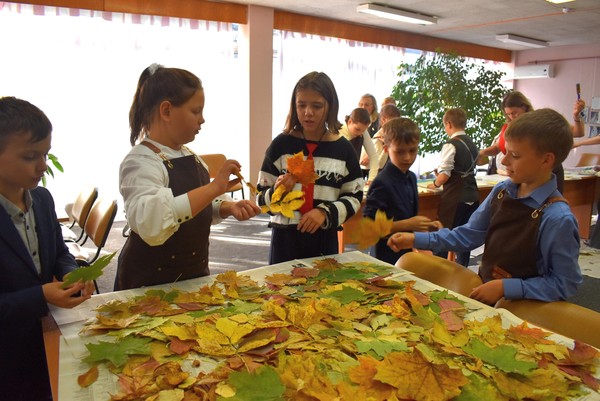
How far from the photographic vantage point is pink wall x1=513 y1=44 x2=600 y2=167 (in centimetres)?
983

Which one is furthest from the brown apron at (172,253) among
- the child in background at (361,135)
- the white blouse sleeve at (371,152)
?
the white blouse sleeve at (371,152)

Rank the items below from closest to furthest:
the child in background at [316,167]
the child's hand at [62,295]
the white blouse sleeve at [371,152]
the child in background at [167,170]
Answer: the child's hand at [62,295], the child in background at [167,170], the child in background at [316,167], the white blouse sleeve at [371,152]

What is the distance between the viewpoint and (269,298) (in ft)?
4.10

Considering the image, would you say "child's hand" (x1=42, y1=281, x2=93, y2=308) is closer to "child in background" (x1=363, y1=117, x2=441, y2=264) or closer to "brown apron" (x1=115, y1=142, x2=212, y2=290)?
"brown apron" (x1=115, y1=142, x2=212, y2=290)

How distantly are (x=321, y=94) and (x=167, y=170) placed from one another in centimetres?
71

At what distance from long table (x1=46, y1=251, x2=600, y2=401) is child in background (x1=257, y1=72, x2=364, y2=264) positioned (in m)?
0.33

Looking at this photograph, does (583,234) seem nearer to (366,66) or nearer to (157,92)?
(366,66)

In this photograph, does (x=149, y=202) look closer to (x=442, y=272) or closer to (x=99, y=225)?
(x=442, y=272)

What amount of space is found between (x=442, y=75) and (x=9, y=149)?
6171 millimetres

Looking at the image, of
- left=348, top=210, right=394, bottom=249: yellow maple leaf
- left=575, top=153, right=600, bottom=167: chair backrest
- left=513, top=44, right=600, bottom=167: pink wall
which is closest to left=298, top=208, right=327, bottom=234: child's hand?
left=348, top=210, right=394, bottom=249: yellow maple leaf

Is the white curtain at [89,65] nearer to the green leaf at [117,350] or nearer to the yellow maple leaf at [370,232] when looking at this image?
the yellow maple leaf at [370,232]

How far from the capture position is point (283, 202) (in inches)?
62.7

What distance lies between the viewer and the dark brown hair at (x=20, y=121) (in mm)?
1197

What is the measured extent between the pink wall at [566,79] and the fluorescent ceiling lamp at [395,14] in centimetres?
490
